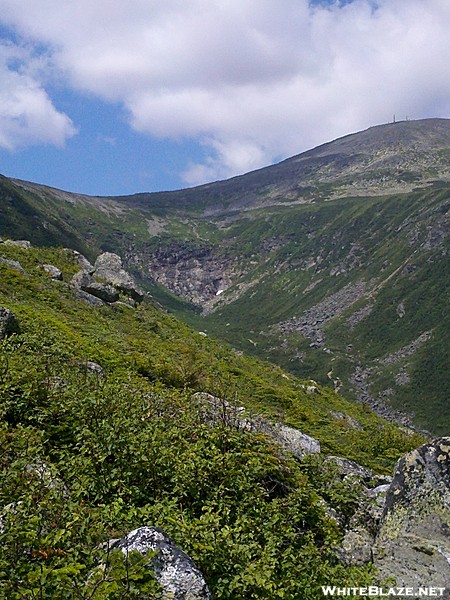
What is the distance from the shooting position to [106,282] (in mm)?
31266

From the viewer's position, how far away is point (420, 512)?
7.18m

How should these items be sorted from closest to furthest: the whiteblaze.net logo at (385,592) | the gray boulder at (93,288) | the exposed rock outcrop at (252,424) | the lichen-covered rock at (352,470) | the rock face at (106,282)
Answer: the whiteblaze.net logo at (385,592) < the exposed rock outcrop at (252,424) < the lichen-covered rock at (352,470) < the gray boulder at (93,288) < the rock face at (106,282)

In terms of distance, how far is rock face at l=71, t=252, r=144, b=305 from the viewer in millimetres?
26825

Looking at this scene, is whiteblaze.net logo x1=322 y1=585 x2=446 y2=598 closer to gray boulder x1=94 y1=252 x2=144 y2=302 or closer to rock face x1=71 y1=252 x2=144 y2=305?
rock face x1=71 y1=252 x2=144 y2=305

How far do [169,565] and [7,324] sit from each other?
11179 mm

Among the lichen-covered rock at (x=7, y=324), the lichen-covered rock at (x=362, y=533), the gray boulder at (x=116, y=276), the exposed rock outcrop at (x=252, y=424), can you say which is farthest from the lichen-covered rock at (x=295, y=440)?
the gray boulder at (x=116, y=276)

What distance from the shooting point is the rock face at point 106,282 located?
26.8m

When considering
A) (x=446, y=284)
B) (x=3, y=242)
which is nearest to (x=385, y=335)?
(x=446, y=284)

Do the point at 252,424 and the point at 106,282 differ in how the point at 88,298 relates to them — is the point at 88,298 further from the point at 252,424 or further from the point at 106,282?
the point at 252,424

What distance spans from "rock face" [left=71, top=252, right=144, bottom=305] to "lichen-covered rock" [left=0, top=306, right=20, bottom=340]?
10641 mm

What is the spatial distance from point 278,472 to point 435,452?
2858 mm

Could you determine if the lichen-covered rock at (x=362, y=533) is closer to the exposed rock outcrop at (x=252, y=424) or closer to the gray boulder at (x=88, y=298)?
the exposed rock outcrop at (x=252, y=424)

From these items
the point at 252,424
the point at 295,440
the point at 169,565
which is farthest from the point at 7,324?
the point at 169,565

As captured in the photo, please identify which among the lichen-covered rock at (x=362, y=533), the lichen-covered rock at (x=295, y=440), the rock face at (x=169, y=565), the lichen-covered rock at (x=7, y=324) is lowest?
the lichen-covered rock at (x=362, y=533)
